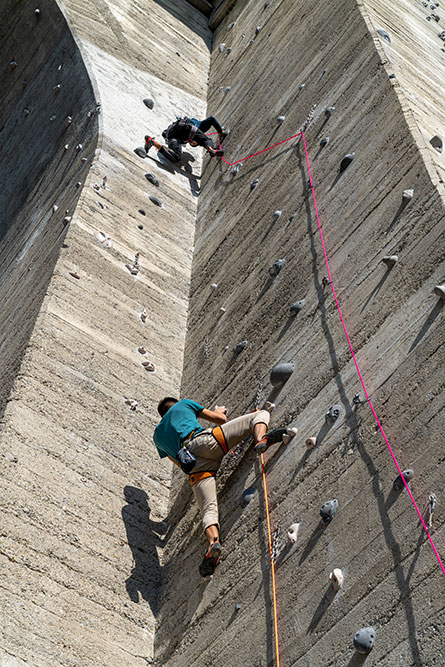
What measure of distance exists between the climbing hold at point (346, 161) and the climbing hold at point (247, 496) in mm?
1967

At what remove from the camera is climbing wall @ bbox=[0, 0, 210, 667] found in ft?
12.3

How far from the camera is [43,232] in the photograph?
619 cm

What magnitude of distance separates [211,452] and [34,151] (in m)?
4.83

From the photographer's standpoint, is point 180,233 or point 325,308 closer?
point 325,308

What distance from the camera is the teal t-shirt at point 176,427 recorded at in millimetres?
4285

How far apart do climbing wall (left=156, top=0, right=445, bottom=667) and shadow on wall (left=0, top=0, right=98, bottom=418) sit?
1165 mm

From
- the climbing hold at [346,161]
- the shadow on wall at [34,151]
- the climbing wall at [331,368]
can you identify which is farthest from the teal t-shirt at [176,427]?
the climbing hold at [346,161]

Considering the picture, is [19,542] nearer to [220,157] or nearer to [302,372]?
[302,372]

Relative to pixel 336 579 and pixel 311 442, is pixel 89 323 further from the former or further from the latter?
pixel 336 579

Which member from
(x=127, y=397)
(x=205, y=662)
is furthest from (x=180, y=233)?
(x=205, y=662)

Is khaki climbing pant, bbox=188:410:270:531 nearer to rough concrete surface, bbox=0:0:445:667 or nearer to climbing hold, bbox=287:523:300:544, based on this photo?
rough concrete surface, bbox=0:0:445:667

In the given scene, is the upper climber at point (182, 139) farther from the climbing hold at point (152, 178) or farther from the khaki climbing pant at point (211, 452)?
the khaki climbing pant at point (211, 452)

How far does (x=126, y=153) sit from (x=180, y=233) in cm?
83

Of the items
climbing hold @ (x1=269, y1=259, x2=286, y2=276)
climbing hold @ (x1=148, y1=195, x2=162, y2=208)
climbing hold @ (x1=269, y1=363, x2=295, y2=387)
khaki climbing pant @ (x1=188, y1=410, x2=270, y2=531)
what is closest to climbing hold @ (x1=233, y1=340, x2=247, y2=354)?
climbing hold @ (x1=269, y1=259, x2=286, y2=276)
